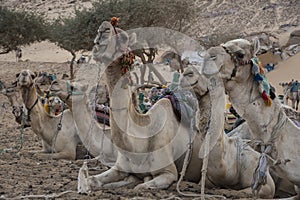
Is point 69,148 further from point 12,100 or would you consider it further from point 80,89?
point 12,100

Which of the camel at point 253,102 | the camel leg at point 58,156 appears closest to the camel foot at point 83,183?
the camel at point 253,102

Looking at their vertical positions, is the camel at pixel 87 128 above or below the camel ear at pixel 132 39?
below

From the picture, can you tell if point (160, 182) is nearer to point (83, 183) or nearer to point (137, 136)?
point (137, 136)

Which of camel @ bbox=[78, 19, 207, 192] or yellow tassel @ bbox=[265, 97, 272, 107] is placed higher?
yellow tassel @ bbox=[265, 97, 272, 107]

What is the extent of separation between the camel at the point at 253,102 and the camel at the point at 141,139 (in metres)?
0.53

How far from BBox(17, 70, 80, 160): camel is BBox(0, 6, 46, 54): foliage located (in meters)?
22.1

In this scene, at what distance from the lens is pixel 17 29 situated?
3077cm

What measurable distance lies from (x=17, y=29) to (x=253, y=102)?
27482 mm

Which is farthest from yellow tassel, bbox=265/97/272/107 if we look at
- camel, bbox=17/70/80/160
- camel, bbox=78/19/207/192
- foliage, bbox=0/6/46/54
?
foliage, bbox=0/6/46/54

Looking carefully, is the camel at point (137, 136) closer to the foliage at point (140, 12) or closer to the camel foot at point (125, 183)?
the camel foot at point (125, 183)

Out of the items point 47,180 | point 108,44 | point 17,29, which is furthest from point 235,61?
point 17,29

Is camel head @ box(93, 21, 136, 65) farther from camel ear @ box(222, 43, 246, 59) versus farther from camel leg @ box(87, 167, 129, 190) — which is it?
camel leg @ box(87, 167, 129, 190)

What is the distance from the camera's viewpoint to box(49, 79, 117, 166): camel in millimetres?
7464

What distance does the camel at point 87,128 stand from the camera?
7464 mm
